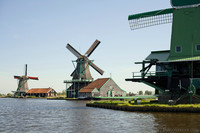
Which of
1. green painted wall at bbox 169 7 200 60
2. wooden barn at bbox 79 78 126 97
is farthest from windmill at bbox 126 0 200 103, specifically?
wooden barn at bbox 79 78 126 97

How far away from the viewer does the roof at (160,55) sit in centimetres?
3678

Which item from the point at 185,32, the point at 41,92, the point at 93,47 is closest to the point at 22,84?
the point at 41,92

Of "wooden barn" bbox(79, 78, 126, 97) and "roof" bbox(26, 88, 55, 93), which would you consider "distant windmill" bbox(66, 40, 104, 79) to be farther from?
"roof" bbox(26, 88, 55, 93)

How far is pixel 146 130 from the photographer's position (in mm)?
18062

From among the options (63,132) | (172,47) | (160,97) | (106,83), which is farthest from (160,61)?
(106,83)

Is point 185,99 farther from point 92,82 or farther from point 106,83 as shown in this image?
point 92,82

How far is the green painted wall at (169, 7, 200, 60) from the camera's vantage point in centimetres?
3394

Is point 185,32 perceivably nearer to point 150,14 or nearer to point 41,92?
point 150,14

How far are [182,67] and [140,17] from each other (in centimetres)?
913

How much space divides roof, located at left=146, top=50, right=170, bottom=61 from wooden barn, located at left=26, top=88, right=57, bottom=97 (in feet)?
249

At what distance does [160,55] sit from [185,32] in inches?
193

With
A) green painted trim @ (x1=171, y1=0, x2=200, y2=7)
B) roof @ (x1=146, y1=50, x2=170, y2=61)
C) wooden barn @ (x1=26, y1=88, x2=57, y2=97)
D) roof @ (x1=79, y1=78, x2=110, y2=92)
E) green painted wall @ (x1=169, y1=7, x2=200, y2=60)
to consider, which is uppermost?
green painted trim @ (x1=171, y1=0, x2=200, y2=7)

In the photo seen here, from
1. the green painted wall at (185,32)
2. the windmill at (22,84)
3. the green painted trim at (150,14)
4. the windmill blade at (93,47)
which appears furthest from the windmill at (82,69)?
the green painted wall at (185,32)

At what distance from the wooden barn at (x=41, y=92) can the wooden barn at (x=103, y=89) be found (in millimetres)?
32789
